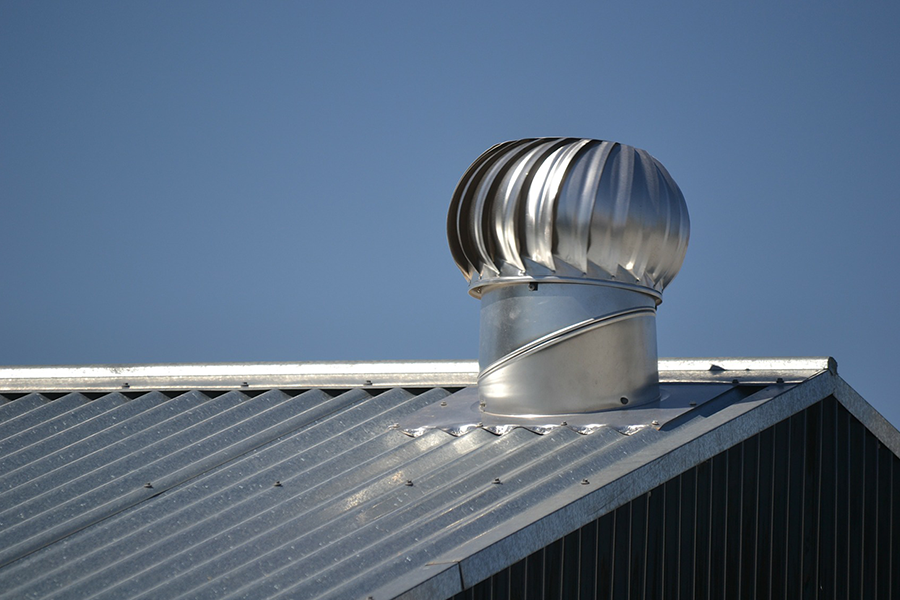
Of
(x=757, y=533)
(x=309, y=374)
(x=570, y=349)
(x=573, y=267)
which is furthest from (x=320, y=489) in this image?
(x=309, y=374)

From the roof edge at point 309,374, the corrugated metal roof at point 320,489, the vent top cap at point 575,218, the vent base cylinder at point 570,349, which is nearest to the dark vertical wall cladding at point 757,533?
the corrugated metal roof at point 320,489

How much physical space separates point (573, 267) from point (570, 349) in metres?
0.43

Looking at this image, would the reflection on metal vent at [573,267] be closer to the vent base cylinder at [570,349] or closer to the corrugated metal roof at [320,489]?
the vent base cylinder at [570,349]

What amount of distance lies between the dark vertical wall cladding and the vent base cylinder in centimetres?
64

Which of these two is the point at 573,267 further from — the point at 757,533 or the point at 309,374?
the point at 309,374

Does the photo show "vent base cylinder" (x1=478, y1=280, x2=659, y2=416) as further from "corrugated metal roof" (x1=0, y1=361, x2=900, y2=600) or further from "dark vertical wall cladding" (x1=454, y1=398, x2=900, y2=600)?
"dark vertical wall cladding" (x1=454, y1=398, x2=900, y2=600)

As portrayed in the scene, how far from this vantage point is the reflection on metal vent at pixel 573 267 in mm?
4805

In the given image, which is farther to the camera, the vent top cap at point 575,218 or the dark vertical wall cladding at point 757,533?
the vent top cap at point 575,218

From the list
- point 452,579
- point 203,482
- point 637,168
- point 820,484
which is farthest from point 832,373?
point 203,482

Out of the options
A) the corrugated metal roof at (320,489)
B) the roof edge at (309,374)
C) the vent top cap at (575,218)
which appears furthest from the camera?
the roof edge at (309,374)

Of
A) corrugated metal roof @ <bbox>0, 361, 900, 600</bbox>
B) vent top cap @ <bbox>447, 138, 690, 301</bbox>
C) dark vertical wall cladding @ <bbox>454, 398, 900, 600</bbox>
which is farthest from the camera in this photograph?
vent top cap @ <bbox>447, 138, 690, 301</bbox>

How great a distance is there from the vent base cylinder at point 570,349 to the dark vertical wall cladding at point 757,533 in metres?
A: 0.64

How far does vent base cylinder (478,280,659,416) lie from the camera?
486 centimetres

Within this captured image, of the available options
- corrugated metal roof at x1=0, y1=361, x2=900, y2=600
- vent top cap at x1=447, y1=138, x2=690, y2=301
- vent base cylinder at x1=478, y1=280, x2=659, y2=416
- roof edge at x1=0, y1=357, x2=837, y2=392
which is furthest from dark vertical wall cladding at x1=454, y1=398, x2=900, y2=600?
vent top cap at x1=447, y1=138, x2=690, y2=301
